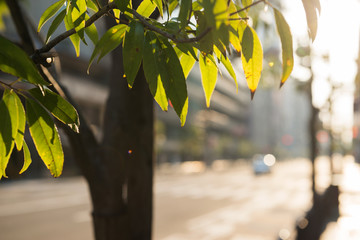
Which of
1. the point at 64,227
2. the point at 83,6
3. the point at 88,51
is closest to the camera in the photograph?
the point at 83,6

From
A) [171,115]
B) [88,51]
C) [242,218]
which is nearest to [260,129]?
[171,115]

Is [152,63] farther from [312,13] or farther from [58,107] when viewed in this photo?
[312,13]

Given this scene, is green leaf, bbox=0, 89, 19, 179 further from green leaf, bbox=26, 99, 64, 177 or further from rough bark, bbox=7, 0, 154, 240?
rough bark, bbox=7, 0, 154, 240

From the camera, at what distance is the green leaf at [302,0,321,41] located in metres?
1.28

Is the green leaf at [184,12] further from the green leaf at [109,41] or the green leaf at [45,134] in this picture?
the green leaf at [45,134]

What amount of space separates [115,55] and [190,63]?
160 cm

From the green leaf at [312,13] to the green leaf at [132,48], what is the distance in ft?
1.73

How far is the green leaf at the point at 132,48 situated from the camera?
4.24ft

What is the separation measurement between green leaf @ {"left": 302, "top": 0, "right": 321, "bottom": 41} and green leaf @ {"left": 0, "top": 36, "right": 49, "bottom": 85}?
85cm

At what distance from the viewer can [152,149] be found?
3072 millimetres

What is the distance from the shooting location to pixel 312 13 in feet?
4.20

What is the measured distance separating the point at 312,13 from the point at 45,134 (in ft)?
3.18

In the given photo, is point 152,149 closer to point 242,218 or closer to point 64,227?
point 64,227

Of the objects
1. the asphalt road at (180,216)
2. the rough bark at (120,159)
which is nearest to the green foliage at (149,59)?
the rough bark at (120,159)
